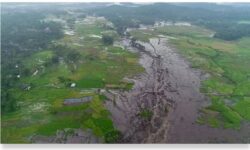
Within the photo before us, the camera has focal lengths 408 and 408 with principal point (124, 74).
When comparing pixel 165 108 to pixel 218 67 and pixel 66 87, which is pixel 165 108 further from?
pixel 218 67

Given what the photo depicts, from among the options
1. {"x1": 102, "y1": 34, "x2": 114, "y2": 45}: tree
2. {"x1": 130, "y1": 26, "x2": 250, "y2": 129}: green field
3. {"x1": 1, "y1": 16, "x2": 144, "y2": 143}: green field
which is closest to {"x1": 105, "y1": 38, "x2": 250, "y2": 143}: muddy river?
{"x1": 130, "y1": 26, "x2": 250, "y2": 129}: green field

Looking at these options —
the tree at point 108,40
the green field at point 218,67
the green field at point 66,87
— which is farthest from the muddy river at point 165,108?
the tree at point 108,40

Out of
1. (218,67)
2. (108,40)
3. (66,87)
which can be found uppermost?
(66,87)

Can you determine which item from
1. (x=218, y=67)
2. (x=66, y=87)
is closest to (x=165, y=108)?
(x=66, y=87)

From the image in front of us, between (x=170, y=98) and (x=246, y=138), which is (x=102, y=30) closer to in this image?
(x=170, y=98)

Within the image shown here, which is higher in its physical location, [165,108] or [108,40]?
[165,108]
